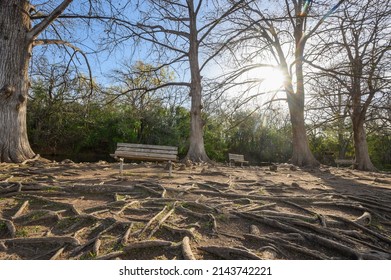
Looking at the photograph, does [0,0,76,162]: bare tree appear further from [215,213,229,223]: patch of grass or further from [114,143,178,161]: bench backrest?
[215,213,229,223]: patch of grass

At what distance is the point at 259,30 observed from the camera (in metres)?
11.5

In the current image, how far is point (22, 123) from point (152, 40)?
561 centimetres

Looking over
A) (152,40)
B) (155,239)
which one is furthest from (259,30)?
(155,239)

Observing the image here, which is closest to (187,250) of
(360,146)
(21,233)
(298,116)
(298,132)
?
(21,233)

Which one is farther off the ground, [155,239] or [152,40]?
[152,40]

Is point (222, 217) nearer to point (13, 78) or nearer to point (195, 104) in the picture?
point (13, 78)

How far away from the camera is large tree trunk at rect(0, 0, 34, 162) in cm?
616

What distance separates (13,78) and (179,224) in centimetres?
663

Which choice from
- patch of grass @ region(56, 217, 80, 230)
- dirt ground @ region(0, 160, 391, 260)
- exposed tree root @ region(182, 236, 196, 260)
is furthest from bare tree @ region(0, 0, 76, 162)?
exposed tree root @ region(182, 236, 196, 260)

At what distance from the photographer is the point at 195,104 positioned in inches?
383

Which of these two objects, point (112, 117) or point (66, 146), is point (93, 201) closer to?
point (112, 117)

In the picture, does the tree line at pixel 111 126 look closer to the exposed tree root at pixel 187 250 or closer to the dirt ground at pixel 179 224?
the dirt ground at pixel 179 224

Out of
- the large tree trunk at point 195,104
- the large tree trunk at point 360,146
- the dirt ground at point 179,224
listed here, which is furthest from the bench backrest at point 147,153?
the large tree trunk at point 360,146

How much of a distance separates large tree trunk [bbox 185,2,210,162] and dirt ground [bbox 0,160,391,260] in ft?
17.7
